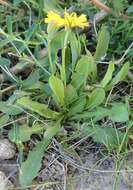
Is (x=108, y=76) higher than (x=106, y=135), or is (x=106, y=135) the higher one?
(x=108, y=76)

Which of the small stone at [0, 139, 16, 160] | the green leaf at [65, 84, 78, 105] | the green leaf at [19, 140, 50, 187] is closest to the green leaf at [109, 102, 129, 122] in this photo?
the green leaf at [65, 84, 78, 105]

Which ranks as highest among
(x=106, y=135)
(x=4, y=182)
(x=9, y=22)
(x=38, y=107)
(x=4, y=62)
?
(x=9, y=22)

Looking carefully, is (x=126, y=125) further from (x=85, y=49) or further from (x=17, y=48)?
(x=17, y=48)

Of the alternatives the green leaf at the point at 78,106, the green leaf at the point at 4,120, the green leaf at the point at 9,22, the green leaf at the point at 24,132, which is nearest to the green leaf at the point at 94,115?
the green leaf at the point at 78,106

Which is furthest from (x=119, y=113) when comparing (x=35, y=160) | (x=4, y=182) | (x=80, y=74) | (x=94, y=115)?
(x=4, y=182)

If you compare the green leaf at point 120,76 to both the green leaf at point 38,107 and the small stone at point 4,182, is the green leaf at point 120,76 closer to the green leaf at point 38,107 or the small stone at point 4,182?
the green leaf at point 38,107

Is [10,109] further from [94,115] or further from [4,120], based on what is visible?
[94,115]

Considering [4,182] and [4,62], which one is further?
[4,62]
